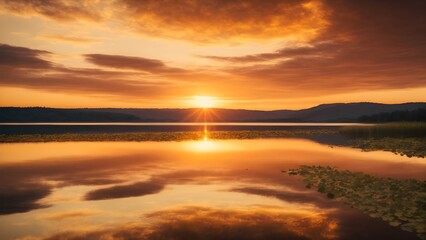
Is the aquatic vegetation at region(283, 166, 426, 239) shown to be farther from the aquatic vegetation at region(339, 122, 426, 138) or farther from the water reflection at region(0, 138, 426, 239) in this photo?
the aquatic vegetation at region(339, 122, 426, 138)

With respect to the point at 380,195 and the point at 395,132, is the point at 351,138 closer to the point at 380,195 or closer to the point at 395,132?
the point at 395,132

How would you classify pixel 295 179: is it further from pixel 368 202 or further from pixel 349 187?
pixel 368 202

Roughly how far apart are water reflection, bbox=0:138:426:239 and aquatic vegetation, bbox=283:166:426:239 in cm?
56

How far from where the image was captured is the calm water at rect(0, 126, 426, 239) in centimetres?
1029

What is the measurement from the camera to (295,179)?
1912cm

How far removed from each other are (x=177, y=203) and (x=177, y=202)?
165 mm

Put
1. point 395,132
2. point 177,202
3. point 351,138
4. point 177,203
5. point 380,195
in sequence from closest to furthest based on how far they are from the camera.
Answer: point 177,203 < point 177,202 < point 380,195 < point 351,138 < point 395,132

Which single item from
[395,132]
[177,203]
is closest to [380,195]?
[177,203]

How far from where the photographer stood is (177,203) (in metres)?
13.7

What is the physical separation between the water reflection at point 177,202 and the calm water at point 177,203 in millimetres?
30

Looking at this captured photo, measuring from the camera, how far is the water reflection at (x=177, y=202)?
10.3 meters

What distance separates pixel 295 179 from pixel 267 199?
531 cm

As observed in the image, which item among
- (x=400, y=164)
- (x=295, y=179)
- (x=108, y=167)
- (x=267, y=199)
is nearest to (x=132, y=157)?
(x=108, y=167)

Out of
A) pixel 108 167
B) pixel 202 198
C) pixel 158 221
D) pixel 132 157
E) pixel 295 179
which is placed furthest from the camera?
pixel 132 157
